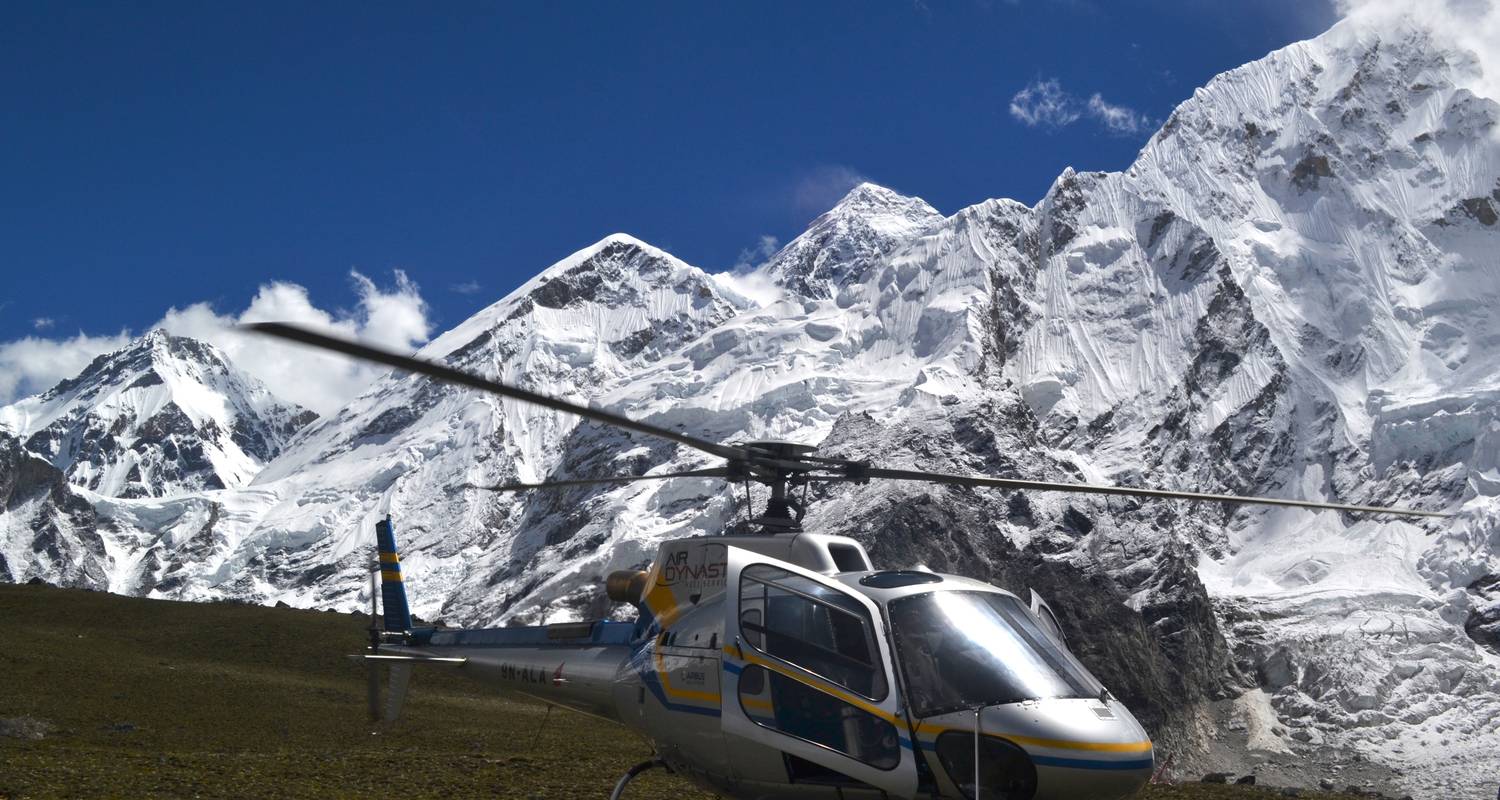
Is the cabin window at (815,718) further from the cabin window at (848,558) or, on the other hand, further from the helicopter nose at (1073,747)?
the cabin window at (848,558)

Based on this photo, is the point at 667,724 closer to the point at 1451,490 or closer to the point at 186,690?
the point at 186,690

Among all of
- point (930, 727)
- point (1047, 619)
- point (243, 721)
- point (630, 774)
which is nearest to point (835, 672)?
point (930, 727)

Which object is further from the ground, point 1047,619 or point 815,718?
point 1047,619

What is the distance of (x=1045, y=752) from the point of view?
10.8 metres

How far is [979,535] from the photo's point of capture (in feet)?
511

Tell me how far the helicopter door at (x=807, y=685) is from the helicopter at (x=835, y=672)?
0.05 ft

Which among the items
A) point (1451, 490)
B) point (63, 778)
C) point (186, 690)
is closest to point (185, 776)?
point (63, 778)

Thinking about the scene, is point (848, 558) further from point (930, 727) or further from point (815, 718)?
point (930, 727)

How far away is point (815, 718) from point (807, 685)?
0.99 ft

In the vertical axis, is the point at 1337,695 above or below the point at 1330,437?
below

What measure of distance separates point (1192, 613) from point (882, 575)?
5884 inches

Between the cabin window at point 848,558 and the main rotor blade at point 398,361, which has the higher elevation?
the main rotor blade at point 398,361

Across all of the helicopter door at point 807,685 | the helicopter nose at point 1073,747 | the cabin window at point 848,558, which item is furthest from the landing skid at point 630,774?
the helicopter nose at point 1073,747

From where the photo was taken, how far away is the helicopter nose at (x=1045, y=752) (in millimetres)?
10742
